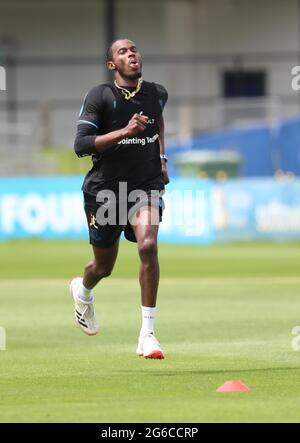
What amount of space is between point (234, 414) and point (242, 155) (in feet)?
95.9

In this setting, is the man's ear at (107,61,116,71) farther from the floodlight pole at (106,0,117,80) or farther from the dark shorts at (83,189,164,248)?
the floodlight pole at (106,0,117,80)

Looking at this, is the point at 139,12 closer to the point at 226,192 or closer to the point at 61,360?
the point at 226,192

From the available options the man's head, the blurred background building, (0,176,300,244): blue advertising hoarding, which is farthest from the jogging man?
the blurred background building

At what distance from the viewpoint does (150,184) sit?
11680mm

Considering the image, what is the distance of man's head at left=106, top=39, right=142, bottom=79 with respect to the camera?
1155cm

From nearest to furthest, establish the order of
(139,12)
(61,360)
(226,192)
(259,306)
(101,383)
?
1. (101,383)
2. (61,360)
3. (259,306)
4. (226,192)
5. (139,12)

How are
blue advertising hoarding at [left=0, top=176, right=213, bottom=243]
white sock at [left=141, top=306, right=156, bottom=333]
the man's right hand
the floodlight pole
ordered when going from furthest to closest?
the floodlight pole → blue advertising hoarding at [left=0, top=176, right=213, bottom=243] → white sock at [left=141, top=306, right=156, bottom=333] → the man's right hand

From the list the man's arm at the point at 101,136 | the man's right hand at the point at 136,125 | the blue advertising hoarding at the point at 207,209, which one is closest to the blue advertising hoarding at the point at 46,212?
the blue advertising hoarding at the point at 207,209

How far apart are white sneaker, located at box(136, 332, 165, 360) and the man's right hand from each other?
1721 mm

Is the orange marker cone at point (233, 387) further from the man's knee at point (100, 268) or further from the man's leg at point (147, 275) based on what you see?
the man's knee at point (100, 268)

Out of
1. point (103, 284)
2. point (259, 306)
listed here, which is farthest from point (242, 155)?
point (259, 306)

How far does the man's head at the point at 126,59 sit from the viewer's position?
37.9ft

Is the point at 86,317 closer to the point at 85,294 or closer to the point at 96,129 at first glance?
the point at 85,294

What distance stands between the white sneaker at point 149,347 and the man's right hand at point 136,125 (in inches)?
67.7
